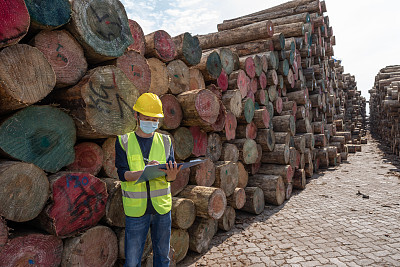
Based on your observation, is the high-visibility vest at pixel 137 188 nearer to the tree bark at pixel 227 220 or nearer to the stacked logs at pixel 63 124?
the stacked logs at pixel 63 124

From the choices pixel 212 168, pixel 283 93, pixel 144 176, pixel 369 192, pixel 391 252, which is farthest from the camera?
pixel 283 93

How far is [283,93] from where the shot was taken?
8.05 m

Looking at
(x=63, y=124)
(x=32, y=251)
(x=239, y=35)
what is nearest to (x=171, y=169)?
(x=63, y=124)

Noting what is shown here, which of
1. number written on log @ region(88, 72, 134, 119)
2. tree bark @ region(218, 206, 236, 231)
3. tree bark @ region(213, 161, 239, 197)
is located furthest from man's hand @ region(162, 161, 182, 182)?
tree bark @ region(218, 206, 236, 231)

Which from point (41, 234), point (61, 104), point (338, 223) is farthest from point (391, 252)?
point (61, 104)

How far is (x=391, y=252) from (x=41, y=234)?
4.34 meters

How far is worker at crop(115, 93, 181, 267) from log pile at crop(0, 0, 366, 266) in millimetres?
306

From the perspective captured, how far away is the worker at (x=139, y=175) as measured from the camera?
7.82 feet

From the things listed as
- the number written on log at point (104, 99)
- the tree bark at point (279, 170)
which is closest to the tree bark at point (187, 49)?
the number written on log at point (104, 99)

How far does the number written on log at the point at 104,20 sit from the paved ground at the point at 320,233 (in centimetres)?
313

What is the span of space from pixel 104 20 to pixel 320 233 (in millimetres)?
4483

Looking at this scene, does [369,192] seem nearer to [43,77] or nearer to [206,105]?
[206,105]

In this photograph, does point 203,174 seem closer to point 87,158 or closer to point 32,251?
point 87,158

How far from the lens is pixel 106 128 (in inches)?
100
